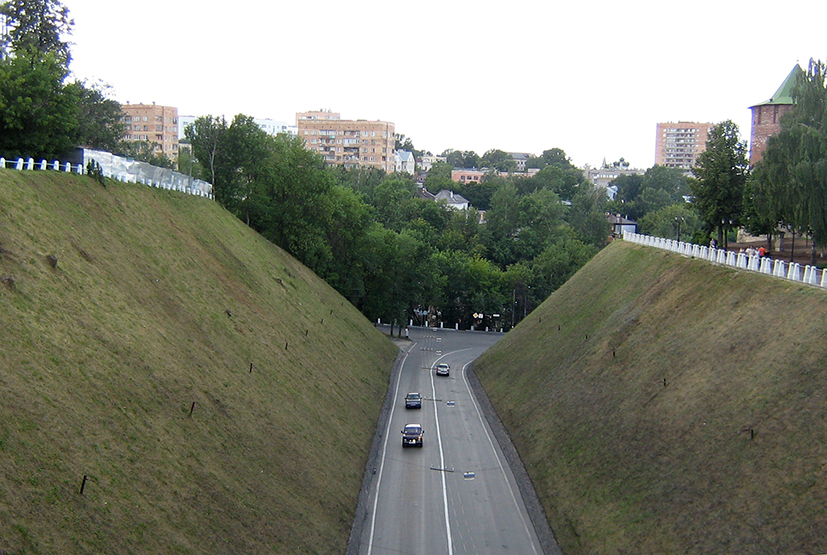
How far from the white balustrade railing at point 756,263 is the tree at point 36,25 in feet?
167

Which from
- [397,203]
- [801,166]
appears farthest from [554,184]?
[801,166]

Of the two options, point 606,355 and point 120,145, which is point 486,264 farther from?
point 606,355

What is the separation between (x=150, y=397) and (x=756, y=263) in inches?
1074

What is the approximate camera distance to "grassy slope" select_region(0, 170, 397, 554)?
18.3m

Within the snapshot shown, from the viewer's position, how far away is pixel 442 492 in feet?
104

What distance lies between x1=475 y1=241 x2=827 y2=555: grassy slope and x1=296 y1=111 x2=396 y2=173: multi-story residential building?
134916mm

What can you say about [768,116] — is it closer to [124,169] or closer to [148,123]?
[124,169]

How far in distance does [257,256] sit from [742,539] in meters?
39.4

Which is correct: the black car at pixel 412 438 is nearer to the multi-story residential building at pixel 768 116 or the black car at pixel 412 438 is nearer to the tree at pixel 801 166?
the tree at pixel 801 166

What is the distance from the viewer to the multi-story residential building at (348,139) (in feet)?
569

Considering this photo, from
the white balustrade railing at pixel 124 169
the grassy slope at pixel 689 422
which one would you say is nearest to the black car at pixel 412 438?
the grassy slope at pixel 689 422

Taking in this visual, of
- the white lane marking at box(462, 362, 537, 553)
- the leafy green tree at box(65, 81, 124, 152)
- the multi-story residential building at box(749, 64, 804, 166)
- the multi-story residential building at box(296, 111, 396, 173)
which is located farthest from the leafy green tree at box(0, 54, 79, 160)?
the multi-story residential building at box(296, 111, 396, 173)

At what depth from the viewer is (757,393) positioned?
81.5 feet

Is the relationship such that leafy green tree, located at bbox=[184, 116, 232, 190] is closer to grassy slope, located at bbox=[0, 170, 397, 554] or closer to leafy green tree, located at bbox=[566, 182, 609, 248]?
grassy slope, located at bbox=[0, 170, 397, 554]
